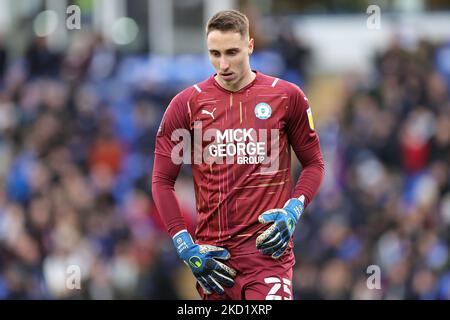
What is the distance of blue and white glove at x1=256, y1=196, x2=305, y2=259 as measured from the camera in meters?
7.73

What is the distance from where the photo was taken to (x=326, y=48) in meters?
22.6

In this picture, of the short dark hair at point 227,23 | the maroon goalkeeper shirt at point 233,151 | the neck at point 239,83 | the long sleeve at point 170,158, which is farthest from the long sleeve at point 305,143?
the long sleeve at point 170,158

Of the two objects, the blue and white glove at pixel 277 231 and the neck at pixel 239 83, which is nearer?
the blue and white glove at pixel 277 231

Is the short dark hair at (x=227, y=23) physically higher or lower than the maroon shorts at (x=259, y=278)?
higher

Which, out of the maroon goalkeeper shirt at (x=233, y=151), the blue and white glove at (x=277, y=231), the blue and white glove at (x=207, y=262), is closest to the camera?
the blue and white glove at (x=277, y=231)

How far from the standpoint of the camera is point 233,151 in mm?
7969

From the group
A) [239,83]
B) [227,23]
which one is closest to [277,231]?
[239,83]

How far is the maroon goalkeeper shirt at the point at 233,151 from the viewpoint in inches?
314

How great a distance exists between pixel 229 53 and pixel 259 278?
1.46m

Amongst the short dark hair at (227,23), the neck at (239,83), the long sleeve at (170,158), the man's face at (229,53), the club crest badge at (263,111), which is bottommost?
the long sleeve at (170,158)

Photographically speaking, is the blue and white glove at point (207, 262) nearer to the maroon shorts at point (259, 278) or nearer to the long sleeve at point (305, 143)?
the maroon shorts at point (259, 278)

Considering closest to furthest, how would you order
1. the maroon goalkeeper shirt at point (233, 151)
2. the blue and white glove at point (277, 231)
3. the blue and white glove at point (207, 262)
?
the blue and white glove at point (277, 231) < the blue and white glove at point (207, 262) < the maroon goalkeeper shirt at point (233, 151)
